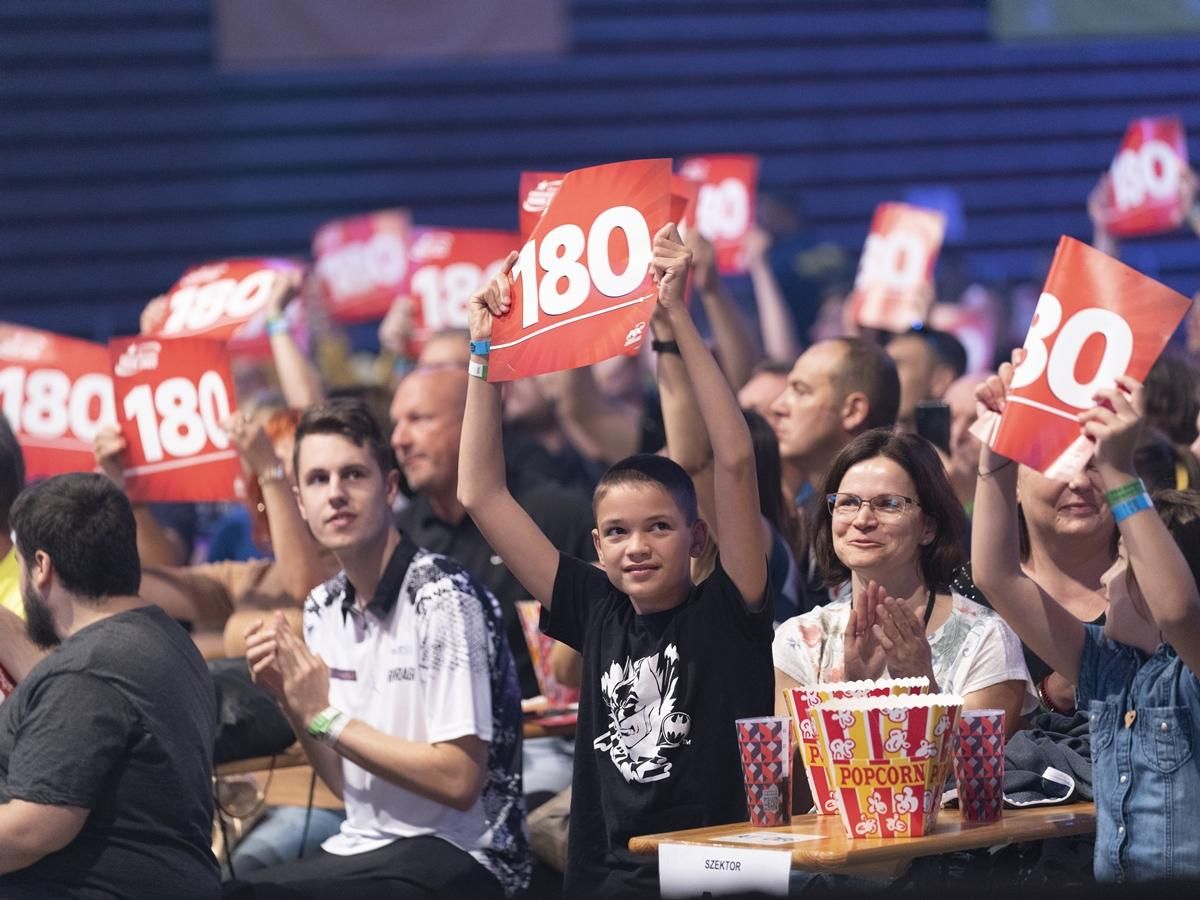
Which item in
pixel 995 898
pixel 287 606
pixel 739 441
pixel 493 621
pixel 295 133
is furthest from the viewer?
pixel 295 133

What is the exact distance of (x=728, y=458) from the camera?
3596mm

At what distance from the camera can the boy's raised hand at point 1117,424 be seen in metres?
3.15

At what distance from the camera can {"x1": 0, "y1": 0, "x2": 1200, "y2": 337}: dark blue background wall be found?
13859 mm

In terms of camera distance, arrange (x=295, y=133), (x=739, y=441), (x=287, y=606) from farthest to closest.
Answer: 1. (x=295, y=133)
2. (x=287, y=606)
3. (x=739, y=441)

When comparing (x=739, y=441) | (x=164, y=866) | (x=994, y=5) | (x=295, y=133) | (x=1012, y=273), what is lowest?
(x=164, y=866)

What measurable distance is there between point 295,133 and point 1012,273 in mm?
5400

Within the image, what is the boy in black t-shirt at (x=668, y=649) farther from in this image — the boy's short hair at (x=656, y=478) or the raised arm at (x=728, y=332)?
the raised arm at (x=728, y=332)

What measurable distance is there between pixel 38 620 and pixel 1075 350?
2167 mm

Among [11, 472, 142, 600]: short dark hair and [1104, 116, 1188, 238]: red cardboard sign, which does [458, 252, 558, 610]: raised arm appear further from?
[1104, 116, 1188, 238]: red cardboard sign

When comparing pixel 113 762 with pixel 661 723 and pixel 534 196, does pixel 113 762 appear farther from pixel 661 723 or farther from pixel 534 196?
pixel 534 196

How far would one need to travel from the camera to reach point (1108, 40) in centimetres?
1476

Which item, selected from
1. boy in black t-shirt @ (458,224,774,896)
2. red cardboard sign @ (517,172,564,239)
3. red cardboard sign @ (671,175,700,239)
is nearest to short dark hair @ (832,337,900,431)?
red cardboard sign @ (671,175,700,239)

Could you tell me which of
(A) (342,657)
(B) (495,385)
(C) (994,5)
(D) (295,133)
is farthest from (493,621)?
(C) (994,5)

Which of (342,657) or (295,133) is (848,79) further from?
(342,657)
